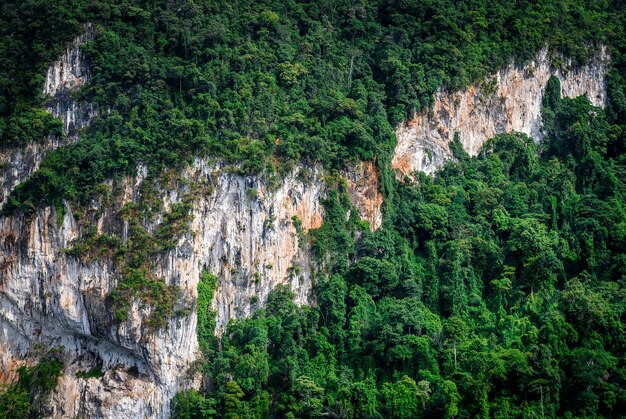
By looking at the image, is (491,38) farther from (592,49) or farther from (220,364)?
(220,364)

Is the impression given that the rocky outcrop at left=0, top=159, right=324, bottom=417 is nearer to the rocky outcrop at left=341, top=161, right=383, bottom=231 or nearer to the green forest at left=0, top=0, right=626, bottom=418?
the green forest at left=0, top=0, right=626, bottom=418

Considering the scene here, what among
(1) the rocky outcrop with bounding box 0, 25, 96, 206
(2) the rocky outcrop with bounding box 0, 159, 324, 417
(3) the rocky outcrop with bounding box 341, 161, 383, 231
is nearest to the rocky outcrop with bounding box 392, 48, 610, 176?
(3) the rocky outcrop with bounding box 341, 161, 383, 231

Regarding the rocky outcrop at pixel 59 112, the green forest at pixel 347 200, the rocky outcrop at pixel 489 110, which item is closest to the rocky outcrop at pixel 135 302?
the green forest at pixel 347 200

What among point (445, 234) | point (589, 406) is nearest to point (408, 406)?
point (589, 406)

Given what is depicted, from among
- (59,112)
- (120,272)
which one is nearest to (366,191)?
(120,272)

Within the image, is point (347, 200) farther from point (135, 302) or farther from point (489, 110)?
point (135, 302)

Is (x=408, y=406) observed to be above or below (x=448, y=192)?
below
